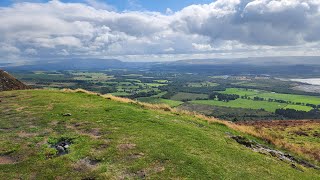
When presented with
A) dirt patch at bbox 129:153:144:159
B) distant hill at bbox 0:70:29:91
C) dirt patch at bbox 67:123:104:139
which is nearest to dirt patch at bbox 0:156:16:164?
dirt patch at bbox 67:123:104:139

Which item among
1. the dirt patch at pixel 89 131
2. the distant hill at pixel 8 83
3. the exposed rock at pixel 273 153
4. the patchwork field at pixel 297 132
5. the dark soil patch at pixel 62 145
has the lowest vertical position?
the patchwork field at pixel 297 132

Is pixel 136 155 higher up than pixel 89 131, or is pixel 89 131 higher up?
pixel 89 131

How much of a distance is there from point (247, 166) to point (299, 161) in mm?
8791

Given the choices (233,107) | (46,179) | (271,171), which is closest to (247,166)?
(271,171)

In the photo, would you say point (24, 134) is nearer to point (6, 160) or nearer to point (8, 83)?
point (6, 160)

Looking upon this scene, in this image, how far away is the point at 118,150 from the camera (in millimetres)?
20531

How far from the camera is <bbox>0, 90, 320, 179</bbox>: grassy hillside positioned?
1770 cm

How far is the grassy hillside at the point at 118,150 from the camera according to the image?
17703 millimetres

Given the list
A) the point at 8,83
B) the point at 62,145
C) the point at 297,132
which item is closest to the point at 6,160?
the point at 62,145

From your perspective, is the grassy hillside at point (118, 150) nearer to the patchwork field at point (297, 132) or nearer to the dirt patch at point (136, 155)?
the dirt patch at point (136, 155)

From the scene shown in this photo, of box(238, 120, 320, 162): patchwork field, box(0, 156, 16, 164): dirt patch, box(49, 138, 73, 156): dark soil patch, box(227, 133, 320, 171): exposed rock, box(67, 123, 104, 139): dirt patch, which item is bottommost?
box(238, 120, 320, 162): patchwork field

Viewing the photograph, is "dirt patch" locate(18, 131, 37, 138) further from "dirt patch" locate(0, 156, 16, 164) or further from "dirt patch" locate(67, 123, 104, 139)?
"dirt patch" locate(0, 156, 16, 164)

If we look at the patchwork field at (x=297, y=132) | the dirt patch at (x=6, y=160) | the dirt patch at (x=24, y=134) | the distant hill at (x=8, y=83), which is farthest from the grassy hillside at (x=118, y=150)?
the distant hill at (x=8, y=83)

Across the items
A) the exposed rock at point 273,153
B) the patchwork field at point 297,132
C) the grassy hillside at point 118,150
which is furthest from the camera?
the patchwork field at point 297,132
